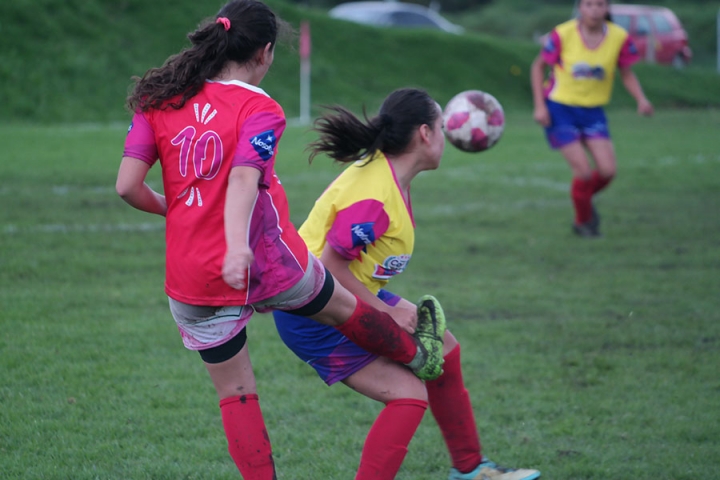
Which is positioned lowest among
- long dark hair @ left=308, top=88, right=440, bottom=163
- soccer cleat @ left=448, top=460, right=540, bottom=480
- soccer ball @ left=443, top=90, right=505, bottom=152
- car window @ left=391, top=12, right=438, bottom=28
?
car window @ left=391, top=12, right=438, bottom=28

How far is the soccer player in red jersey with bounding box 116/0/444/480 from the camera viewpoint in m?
2.63

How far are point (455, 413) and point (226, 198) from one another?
1315mm

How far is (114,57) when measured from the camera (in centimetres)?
1795

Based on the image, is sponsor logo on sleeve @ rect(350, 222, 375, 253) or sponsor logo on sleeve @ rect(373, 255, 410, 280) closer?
sponsor logo on sleeve @ rect(350, 222, 375, 253)

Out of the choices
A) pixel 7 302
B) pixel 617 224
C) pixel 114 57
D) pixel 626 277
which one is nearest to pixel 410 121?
pixel 7 302

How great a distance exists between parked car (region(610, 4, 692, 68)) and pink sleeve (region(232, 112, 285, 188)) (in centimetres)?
2442

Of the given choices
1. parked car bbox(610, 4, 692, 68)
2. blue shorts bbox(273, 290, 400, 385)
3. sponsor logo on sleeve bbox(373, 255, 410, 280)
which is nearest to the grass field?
blue shorts bbox(273, 290, 400, 385)

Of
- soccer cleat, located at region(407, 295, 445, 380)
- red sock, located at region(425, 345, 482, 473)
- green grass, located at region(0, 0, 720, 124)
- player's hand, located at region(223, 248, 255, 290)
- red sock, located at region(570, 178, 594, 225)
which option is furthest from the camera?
green grass, located at region(0, 0, 720, 124)

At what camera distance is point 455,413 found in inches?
131

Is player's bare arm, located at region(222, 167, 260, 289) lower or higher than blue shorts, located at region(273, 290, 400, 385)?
higher

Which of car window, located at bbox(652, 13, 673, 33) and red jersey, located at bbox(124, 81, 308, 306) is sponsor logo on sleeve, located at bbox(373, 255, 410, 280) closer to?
red jersey, located at bbox(124, 81, 308, 306)

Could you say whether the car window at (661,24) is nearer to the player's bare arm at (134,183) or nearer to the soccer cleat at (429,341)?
the soccer cleat at (429,341)

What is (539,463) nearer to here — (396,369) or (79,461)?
(396,369)

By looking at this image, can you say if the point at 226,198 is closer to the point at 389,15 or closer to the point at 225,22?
the point at 225,22
